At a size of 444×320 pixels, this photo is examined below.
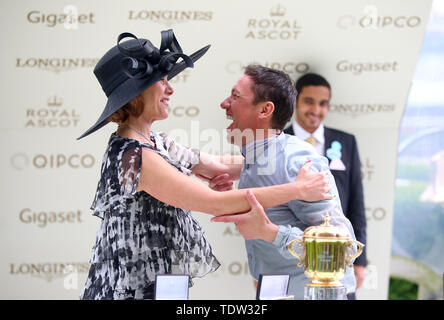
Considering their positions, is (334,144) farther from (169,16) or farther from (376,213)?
(169,16)

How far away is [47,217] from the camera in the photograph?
4.79 meters

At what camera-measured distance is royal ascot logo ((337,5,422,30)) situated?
4.81 metres

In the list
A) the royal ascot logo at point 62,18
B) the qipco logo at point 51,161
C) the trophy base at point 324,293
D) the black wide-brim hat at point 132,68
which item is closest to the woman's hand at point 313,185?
the trophy base at point 324,293

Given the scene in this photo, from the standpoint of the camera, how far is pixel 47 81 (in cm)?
477

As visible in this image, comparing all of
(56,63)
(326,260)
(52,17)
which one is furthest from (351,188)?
(326,260)

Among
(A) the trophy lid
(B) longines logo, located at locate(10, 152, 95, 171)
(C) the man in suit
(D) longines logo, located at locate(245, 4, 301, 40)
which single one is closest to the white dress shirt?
(C) the man in suit

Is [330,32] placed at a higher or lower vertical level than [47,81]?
higher

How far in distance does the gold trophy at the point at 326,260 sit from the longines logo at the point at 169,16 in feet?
9.96

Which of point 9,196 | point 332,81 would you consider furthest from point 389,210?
point 9,196

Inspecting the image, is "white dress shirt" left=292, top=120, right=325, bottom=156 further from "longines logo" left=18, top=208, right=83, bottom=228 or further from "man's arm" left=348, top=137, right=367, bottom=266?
"longines logo" left=18, top=208, right=83, bottom=228

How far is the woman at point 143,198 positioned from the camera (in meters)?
2.27

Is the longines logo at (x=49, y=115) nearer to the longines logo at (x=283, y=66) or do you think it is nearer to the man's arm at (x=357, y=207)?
the longines logo at (x=283, y=66)

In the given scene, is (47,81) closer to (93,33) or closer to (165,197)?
(93,33)

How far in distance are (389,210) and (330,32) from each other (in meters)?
1.25
